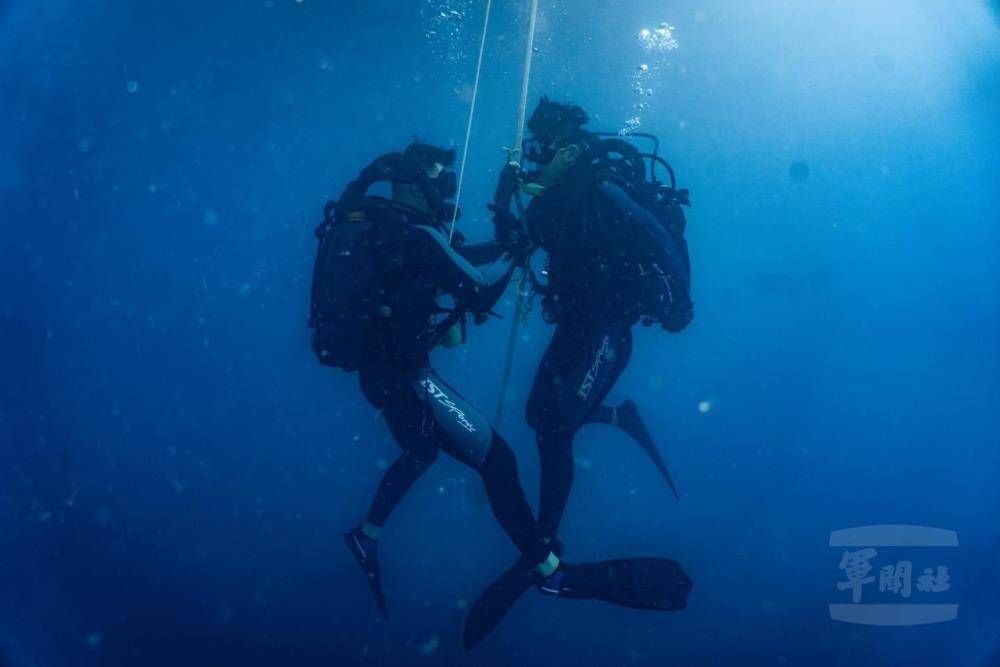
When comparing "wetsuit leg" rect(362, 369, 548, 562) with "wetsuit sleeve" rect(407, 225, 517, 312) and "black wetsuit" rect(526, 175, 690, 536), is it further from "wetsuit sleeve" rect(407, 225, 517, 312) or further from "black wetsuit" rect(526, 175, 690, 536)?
"wetsuit sleeve" rect(407, 225, 517, 312)

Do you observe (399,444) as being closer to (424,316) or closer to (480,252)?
(424,316)

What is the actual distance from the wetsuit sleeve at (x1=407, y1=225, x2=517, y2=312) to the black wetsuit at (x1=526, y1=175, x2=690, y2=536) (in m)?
0.64

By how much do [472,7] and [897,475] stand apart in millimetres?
15262

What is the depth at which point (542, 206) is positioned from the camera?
343 centimetres

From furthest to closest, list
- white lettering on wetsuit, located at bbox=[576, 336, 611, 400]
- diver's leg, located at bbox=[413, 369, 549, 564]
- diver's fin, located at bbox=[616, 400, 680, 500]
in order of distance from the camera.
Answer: diver's fin, located at bbox=[616, 400, 680, 500]
white lettering on wetsuit, located at bbox=[576, 336, 611, 400]
diver's leg, located at bbox=[413, 369, 549, 564]

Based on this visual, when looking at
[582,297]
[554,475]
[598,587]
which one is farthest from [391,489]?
[582,297]

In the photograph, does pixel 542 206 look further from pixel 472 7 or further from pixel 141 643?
pixel 472 7

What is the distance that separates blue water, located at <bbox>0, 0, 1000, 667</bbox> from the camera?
8.20 meters

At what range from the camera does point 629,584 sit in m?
Answer: 3.51

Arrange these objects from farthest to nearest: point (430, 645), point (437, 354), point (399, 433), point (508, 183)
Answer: point (437, 354), point (430, 645), point (399, 433), point (508, 183)

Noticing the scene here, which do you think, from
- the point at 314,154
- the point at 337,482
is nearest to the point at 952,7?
the point at 314,154

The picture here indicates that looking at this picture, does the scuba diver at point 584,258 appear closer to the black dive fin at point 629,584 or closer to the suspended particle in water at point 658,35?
the black dive fin at point 629,584

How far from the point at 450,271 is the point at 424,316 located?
38 cm

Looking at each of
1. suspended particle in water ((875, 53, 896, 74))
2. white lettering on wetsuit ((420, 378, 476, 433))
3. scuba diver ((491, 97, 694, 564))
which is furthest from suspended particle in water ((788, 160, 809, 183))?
white lettering on wetsuit ((420, 378, 476, 433))
